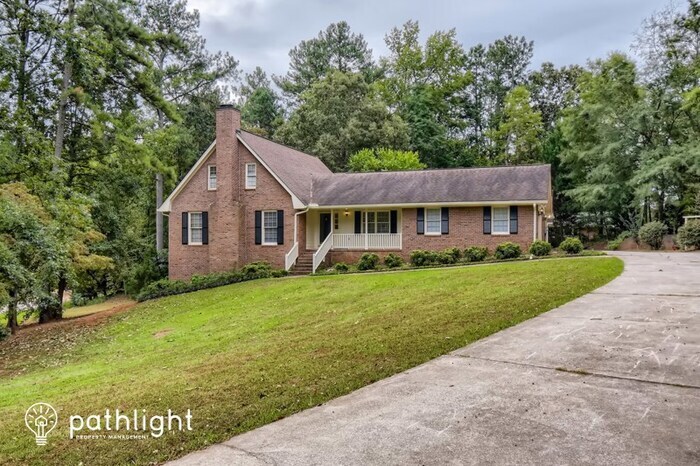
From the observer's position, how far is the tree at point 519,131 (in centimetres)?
4150

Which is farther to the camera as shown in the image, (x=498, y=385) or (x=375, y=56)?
(x=375, y=56)

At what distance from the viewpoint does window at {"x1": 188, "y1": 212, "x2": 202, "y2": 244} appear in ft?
77.4

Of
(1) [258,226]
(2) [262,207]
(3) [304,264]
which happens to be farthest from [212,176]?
(3) [304,264]

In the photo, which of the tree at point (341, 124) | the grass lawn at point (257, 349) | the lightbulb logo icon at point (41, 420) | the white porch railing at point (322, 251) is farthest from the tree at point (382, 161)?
the lightbulb logo icon at point (41, 420)

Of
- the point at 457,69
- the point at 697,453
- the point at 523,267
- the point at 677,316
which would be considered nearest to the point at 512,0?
the point at 523,267

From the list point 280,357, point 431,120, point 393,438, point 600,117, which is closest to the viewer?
point 393,438

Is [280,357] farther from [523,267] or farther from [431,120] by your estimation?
[431,120]

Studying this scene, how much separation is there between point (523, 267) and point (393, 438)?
1252 cm

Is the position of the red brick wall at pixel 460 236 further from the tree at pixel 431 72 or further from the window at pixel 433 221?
the tree at pixel 431 72

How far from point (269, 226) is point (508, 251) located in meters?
10.5

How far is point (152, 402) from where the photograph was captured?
5191 millimetres

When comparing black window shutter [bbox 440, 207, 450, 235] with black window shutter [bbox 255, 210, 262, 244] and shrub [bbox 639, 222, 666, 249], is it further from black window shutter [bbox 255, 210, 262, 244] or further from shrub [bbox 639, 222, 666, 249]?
shrub [bbox 639, 222, 666, 249]

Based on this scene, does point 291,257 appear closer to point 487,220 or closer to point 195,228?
point 195,228

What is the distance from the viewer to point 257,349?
8016 mm
